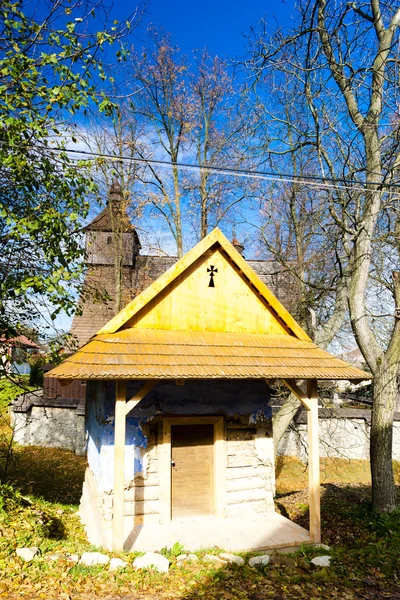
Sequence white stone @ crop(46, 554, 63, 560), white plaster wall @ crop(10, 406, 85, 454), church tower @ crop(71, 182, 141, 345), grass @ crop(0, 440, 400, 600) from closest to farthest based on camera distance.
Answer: grass @ crop(0, 440, 400, 600), white stone @ crop(46, 554, 63, 560), white plaster wall @ crop(10, 406, 85, 454), church tower @ crop(71, 182, 141, 345)

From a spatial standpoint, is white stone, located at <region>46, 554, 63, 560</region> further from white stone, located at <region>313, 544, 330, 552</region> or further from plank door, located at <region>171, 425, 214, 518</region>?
white stone, located at <region>313, 544, 330, 552</region>

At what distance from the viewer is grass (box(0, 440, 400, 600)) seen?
17.9 feet

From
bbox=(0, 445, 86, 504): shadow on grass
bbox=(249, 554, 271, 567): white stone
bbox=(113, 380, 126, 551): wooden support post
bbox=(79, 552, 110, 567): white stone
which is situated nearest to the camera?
bbox=(79, 552, 110, 567): white stone

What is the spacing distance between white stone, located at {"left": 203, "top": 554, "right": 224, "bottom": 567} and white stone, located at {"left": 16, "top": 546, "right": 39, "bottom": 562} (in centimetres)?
239

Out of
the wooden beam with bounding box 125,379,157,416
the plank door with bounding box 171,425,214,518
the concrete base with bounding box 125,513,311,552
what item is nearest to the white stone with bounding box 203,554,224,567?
the concrete base with bounding box 125,513,311,552

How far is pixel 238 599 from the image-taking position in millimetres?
5391

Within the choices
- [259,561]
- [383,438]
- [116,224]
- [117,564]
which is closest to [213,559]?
[259,561]

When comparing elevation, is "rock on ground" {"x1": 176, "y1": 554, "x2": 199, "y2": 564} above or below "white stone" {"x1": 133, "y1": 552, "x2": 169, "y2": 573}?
below

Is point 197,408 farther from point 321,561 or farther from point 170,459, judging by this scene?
point 321,561

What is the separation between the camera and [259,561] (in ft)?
21.2

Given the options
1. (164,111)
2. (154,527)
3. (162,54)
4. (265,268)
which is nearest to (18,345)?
(154,527)

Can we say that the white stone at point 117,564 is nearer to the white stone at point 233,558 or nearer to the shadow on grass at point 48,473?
the white stone at point 233,558

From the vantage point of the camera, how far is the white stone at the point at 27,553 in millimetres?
6016

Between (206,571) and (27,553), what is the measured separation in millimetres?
2474
